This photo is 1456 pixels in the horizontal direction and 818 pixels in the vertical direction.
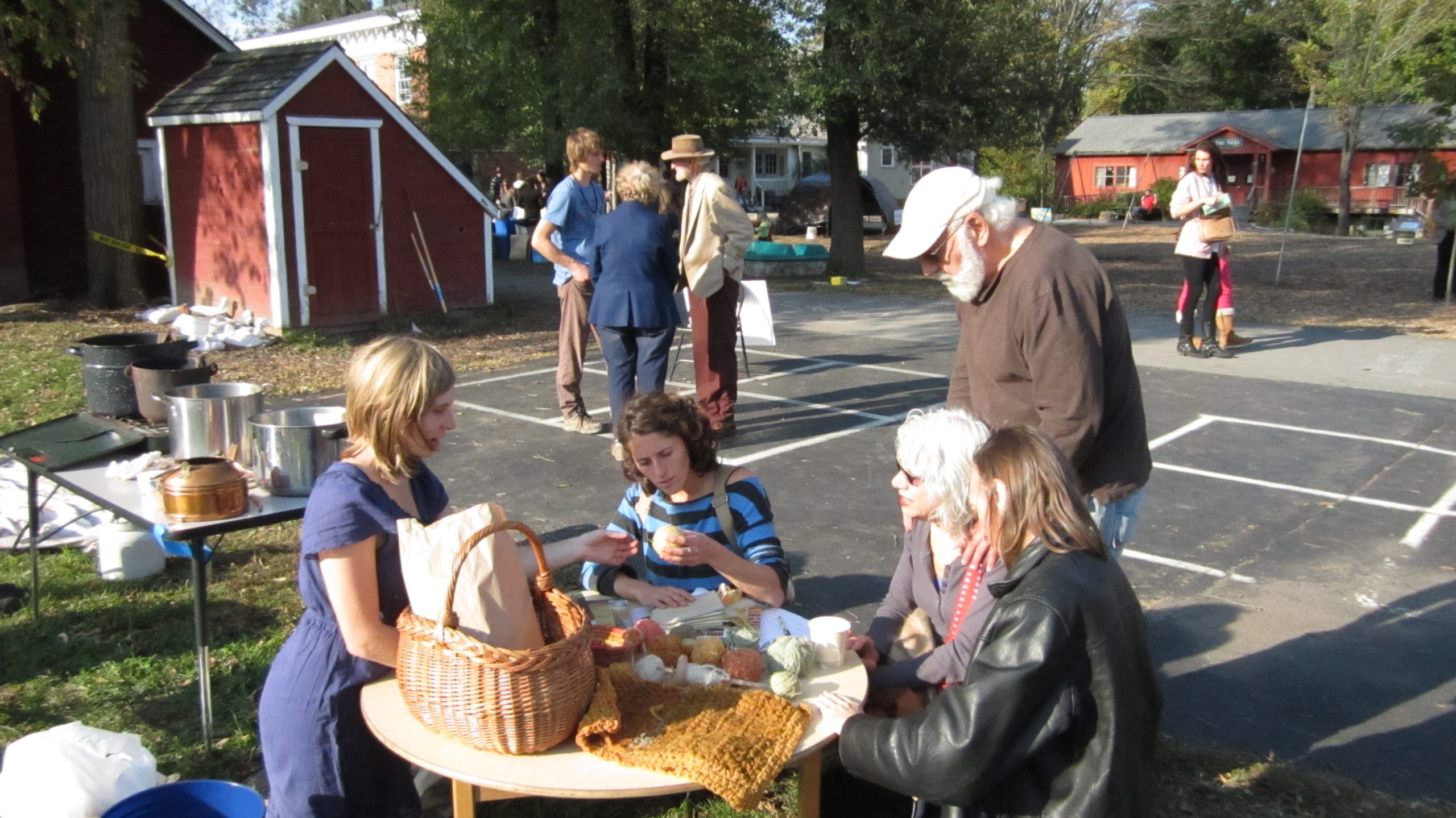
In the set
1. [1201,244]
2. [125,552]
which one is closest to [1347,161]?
[1201,244]

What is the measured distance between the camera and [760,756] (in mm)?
2217

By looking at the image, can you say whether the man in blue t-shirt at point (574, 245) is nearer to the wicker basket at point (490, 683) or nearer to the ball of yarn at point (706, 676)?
the ball of yarn at point (706, 676)

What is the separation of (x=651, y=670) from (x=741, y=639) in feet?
1.12

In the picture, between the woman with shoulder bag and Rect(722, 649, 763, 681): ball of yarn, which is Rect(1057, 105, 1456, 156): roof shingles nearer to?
the woman with shoulder bag

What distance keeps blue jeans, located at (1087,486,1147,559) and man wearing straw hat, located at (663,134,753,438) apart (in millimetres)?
4054

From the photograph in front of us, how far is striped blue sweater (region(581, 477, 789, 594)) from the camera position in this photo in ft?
10.9

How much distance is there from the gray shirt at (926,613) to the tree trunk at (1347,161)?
38.0 m

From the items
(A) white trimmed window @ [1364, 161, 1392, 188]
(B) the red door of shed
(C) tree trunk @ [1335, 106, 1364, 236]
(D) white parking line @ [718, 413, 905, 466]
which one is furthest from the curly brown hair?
(A) white trimmed window @ [1364, 161, 1392, 188]

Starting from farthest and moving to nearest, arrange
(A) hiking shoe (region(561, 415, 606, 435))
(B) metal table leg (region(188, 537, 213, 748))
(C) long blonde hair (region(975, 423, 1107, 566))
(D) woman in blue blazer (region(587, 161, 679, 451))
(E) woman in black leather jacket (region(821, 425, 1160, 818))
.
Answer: (A) hiking shoe (region(561, 415, 606, 435)) → (D) woman in blue blazer (region(587, 161, 679, 451)) → (B) metal table leg (region(188, 537, 213, 748)) → (C) long blonde hair (region(975, 423, 1107, 566)) → (E) woman in black leather jacket (region(821, 425, 1160, 818))

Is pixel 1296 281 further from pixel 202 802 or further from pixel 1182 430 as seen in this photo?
pixel 202 802

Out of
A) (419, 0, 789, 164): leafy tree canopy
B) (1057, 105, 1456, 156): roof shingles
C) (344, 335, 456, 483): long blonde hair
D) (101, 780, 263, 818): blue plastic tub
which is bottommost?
(101, 780, 263, 818): blue plastic tub

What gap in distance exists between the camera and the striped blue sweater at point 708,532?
332 cm

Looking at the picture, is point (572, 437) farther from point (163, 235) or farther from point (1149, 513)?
Answer: point (163, 235)

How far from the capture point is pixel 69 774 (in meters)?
2.70
